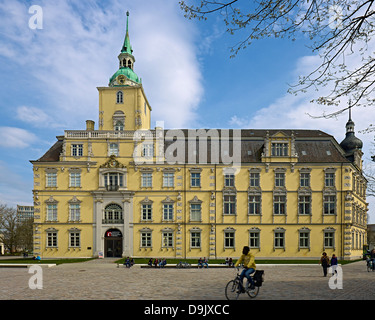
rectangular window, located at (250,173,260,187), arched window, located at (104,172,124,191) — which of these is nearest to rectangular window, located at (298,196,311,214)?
rectangular window, located at (250,173,260,187)

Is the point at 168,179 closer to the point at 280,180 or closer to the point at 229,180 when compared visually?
the point at 229,180

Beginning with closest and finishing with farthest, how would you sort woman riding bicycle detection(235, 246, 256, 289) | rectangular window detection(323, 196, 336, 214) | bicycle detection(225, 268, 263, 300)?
woman riding bicycle detection(235, 246, 256, 289)
bicycle detection(225, 268, 263, 300)
rectangular window detection(323, 196, 336, 214)

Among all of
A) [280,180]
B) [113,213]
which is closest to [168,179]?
[113,213]

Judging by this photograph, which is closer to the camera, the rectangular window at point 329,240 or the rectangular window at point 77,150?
the rectangular window at point 329,240

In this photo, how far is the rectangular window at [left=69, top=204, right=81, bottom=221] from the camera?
43.9 m

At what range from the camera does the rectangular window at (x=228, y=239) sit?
43403mm

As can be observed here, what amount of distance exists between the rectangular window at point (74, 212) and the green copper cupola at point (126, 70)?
17.6m

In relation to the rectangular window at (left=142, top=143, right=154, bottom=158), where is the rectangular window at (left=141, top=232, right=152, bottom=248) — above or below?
below

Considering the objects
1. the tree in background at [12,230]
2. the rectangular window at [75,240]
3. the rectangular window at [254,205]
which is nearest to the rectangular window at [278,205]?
the rectangular window at [254,205]

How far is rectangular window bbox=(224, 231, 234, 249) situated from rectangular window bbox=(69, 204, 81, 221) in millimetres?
18939

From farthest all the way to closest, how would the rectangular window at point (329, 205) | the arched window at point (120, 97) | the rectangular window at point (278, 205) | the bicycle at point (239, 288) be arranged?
1. the arched window at point (120, 97)
2. the rectangular window at point (278, 205)
3. the rectangular window at point (329, 205)
4. the bicycle at point (239, 288)

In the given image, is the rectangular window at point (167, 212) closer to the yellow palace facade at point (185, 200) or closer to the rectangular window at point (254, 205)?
the yellow palace facade at point (185, 200)

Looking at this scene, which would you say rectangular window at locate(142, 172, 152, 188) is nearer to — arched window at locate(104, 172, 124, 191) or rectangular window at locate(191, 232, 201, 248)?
arched window at locate(104, 172, 124, 191)
